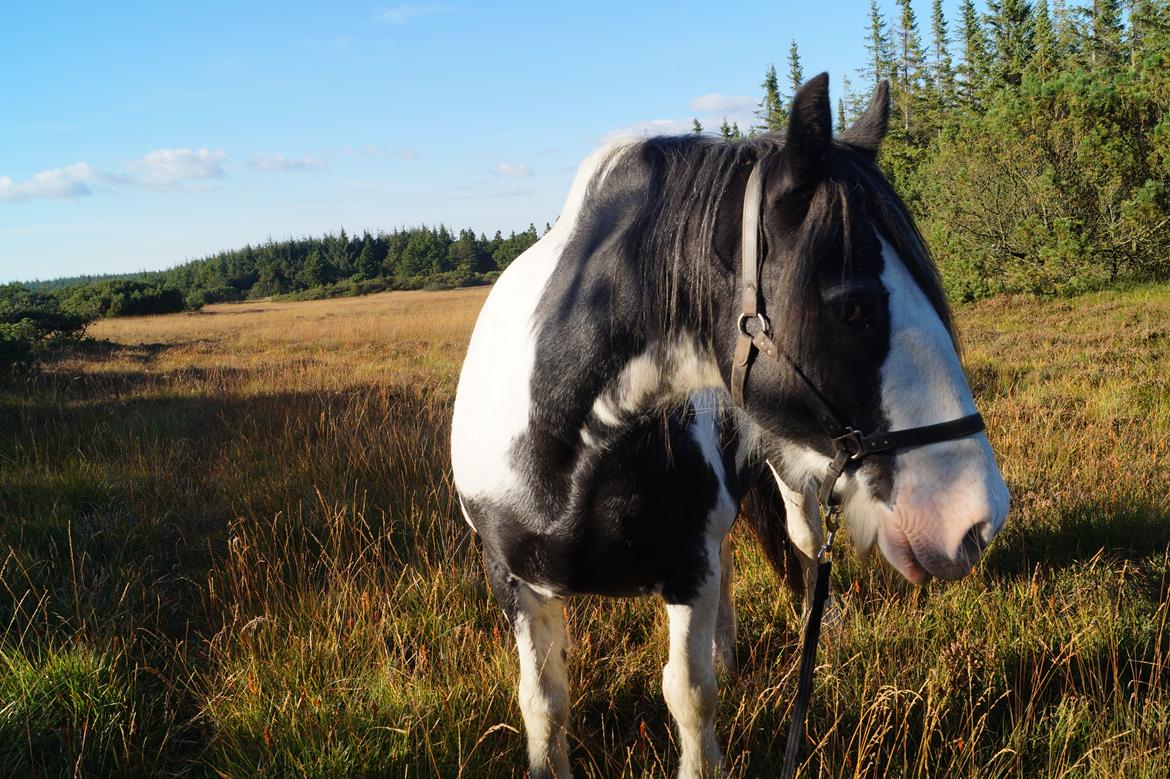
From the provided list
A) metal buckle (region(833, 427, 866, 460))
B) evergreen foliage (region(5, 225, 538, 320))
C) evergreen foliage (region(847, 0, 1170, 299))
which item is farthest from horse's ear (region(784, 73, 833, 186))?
evergreen foliage (region(5, 225, 538, 320))

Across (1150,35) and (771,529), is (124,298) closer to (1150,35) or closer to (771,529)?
(771,529)

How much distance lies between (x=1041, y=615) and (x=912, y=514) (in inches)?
81.2

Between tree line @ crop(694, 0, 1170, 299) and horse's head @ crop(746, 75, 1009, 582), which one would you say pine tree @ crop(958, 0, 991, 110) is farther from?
horse's head @ crop(746, 75, 1009, 582)

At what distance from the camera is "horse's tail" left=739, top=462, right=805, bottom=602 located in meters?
3.22

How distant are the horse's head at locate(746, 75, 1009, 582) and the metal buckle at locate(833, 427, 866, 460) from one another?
20 mm

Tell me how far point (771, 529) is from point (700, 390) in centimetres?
189

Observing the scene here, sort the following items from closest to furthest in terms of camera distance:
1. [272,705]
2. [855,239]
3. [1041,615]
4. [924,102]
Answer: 1. [855,239]
2. [272,705]
3. [1041,615]
4. [924,102]

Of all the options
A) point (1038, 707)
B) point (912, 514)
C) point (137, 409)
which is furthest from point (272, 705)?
point (137, 409)

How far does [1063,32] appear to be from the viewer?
34031 millimetres

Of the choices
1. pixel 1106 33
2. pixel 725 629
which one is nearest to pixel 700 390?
pixel 725 629

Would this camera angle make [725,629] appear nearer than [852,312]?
No

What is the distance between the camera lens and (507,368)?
194 cm

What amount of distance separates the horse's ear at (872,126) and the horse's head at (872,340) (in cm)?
23

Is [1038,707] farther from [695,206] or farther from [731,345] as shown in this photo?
[695,206]
